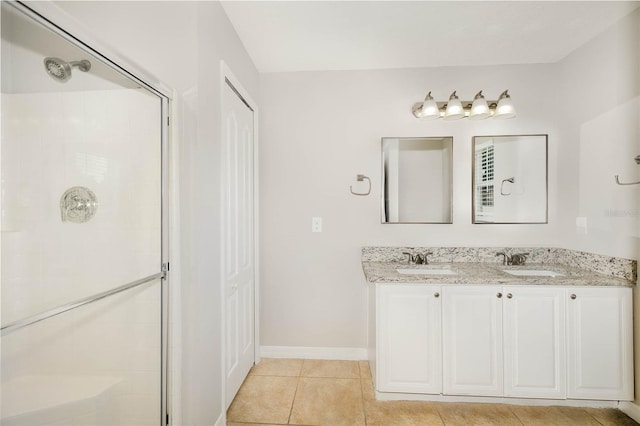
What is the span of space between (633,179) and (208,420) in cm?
288

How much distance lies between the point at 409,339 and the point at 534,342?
0.79 metres

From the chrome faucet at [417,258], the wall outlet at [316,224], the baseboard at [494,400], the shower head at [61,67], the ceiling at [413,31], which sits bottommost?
the baseboard at [494,400]

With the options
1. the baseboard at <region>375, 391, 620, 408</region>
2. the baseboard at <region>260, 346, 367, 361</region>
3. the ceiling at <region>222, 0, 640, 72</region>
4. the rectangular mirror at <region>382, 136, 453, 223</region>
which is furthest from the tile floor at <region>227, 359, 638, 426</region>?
the ceiling at <region>222, 0, 640, 72</region>

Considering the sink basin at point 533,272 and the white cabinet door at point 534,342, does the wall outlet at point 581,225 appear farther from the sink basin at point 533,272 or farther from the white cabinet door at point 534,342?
the white cabinet door at point 534,342

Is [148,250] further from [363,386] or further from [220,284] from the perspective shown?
[363,386]

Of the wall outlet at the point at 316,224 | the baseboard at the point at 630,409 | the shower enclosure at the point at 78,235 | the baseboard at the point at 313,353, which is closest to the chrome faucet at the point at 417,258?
the wall outlet at the point at 316,224

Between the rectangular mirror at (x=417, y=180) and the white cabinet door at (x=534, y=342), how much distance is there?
2.64 feet

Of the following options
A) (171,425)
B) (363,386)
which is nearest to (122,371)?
(171,425)

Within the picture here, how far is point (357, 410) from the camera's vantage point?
1.92 meters

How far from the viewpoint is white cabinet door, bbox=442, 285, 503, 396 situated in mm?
1924

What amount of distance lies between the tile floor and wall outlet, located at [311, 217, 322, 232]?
1169 mm

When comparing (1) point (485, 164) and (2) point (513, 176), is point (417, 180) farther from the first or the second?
(2) point (513, 176)

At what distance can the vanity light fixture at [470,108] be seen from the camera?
2242mm

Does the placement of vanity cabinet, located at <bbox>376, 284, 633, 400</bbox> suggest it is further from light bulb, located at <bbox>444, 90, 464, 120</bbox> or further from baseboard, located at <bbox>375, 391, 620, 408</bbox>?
light bulb, located at <bbox>444, 90, 464, 120</bbox>
